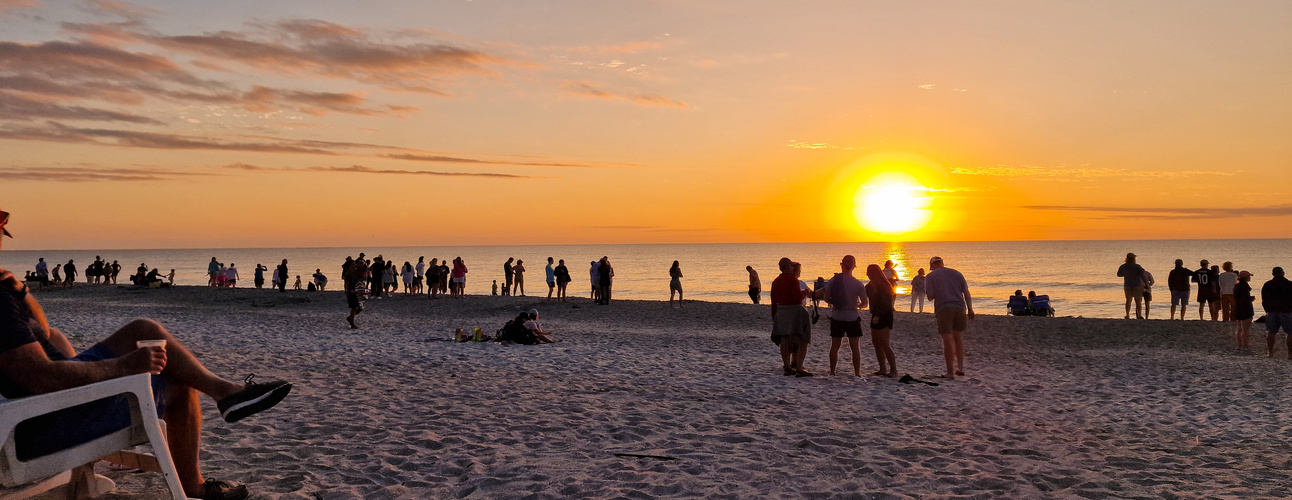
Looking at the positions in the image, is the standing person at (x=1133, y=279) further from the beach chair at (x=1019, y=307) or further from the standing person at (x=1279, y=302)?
the standing person at (x=1279, y=302)

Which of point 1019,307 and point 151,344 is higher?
point 151,344

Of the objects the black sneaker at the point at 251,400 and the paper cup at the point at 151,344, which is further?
the black sneaker at the point at 251,400

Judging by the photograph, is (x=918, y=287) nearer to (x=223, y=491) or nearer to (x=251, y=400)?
(x=223, y=491)

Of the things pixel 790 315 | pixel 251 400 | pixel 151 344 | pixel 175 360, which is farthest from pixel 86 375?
pixel 790 315

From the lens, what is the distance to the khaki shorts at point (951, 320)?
410 inches

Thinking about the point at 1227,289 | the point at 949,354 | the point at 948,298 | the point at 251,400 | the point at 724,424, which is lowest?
the point at 724,424

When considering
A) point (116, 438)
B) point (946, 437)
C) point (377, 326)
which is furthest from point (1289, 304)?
point (377, 326)

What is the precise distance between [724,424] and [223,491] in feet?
13.4

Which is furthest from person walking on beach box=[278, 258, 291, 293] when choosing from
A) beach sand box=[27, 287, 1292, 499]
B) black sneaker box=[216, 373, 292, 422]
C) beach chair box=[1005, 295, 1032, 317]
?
black sneaker box=[216, 373, 292, 422]

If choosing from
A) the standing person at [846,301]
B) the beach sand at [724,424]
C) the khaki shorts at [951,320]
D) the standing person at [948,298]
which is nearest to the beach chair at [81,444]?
the beach sand at [724,424]

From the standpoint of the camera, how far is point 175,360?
3.52 metres

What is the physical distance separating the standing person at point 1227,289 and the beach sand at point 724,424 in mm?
4285

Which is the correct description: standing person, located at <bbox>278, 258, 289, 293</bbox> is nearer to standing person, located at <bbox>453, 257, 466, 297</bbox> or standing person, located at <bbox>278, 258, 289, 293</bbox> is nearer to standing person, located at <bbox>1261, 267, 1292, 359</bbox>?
standing person, located at <bbox>453, 257, 466, 297</bbox>

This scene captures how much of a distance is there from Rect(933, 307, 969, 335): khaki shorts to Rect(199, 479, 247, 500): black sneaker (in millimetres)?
8875
